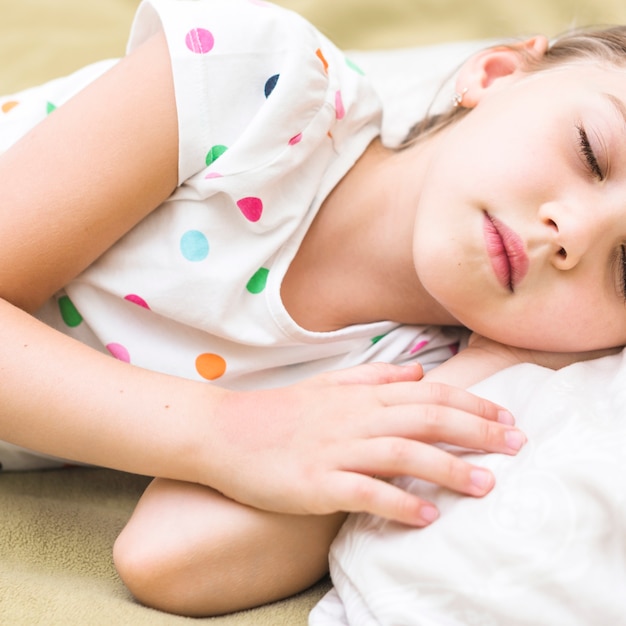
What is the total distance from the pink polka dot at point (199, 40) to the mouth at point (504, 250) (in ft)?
1.13

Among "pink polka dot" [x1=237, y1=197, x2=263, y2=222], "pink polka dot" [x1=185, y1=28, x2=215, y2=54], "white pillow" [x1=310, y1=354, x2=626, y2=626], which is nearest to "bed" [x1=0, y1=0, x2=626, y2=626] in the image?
"white pillow" [x1=310, y1=354, x2=626, y2=626]

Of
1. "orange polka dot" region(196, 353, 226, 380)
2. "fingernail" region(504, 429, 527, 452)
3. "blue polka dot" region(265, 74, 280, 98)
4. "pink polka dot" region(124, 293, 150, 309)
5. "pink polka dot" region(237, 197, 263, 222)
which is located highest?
"blue polka dot" region(265, 74, 280, 98)

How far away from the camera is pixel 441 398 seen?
27.8 inches

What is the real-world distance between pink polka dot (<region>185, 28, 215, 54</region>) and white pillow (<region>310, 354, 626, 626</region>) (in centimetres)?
50

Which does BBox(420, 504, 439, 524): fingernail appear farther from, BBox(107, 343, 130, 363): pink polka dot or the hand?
BBox(107, 343, 130, 363): pink polka dot

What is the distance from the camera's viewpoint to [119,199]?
32.7 inches

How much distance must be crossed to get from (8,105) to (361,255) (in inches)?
20.1

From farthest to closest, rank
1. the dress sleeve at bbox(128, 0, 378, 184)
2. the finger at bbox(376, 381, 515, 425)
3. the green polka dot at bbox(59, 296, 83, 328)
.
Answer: the green polka dot at bbox(59, 296, 83, 328), the dress sleeve at bbox(128, 0, 378, 184), the finger at bbox(376, 381, 515, 425)

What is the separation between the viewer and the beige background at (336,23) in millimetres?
1372

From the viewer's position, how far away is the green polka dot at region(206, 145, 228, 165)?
2.82 ft

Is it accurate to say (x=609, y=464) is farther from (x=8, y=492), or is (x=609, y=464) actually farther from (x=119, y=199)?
(x=8, y=492)

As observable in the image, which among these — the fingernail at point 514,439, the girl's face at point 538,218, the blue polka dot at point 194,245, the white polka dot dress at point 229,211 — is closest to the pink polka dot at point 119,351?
the white polka dot dress at point 229,211

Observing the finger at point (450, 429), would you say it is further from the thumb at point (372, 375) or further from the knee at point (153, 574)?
the knee at point (153, 574)

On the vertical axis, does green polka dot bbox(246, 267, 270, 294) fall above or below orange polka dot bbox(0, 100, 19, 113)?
below
